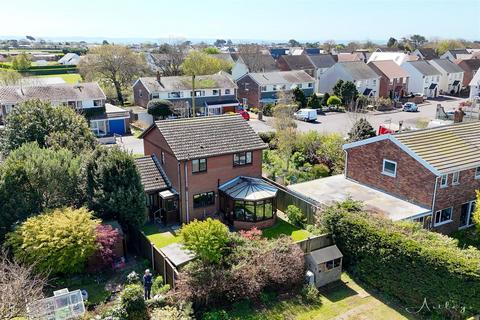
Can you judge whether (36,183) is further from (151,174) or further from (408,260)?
(408,260)

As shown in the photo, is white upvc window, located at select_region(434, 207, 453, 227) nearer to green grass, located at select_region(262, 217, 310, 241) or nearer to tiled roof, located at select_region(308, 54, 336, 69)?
green grass, located at select_region(262, 217, 310, 241)

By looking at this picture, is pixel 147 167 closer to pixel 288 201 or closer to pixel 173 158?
pixel 173 158

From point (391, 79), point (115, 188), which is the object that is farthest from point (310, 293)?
point (391, 79)

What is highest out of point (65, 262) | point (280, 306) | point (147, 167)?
point (147, 167)

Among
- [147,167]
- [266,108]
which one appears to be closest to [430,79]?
[266,108]

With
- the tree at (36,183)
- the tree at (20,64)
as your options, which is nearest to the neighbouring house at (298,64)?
the tree at (20,64)
